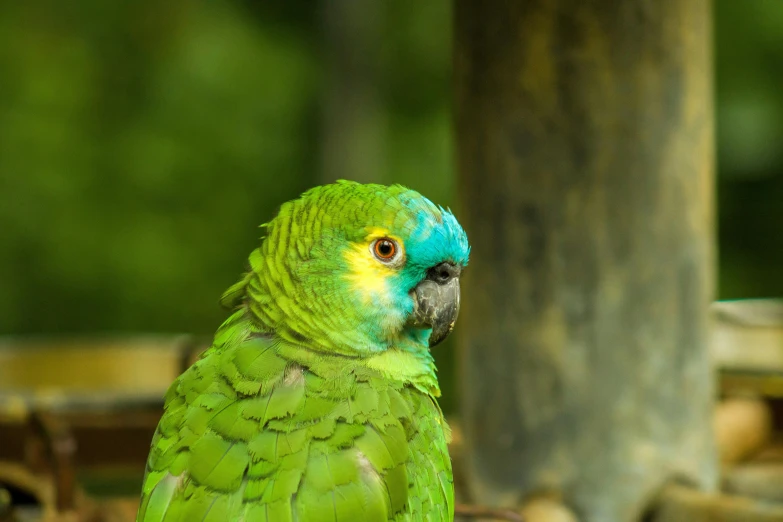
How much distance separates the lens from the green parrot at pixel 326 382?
131 centimetres

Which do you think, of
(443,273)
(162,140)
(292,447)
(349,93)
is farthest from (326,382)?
(162,140)

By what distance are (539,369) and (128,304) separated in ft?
18.5

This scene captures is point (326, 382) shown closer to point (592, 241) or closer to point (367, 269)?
point (367, 269)

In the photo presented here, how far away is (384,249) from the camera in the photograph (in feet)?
4.89

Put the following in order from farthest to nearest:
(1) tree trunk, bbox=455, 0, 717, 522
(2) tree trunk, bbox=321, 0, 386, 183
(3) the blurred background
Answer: (3) the blurred background → (2) tree trunk, bbox=321, 0, 386, 183 → (1) tree trunk, bbox=455, 0, 717, 522

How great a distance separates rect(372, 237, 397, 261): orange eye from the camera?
1.49m

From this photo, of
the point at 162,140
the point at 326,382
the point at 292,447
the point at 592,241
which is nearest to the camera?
the point at 292,447

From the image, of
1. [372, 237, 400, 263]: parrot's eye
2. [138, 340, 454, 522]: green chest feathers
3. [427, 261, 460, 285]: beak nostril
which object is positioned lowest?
[138, 340, 454, 522]: green chest feathers

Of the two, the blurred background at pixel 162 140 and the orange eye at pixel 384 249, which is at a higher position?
the blurred background at pixel 162 140

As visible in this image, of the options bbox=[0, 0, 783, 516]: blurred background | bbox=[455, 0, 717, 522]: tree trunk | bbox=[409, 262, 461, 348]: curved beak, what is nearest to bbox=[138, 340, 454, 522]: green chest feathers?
bbox=[409, 262, 461, 348]: curved beak

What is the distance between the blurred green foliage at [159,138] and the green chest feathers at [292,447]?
5231 mm

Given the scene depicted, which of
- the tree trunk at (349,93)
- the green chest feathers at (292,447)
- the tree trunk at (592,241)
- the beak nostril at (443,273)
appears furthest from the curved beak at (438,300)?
the tree trunk at (349,93)

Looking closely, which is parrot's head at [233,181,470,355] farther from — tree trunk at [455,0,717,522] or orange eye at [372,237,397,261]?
tree trunk at [455,0,717,522]

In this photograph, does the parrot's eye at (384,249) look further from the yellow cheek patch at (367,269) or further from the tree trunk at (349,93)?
the tree trunk at (349,93)
